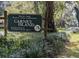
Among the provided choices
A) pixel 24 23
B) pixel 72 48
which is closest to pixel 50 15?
pixel 24 23

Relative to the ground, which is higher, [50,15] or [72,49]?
[50,15]

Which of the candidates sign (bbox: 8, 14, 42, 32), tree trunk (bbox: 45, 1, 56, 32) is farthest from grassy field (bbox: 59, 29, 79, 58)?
sign (bbox: 8, 14, 42, 32)

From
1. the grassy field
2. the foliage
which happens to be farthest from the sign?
the grassy field

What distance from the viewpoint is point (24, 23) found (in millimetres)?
1845

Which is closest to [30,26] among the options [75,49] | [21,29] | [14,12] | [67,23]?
[21,29]

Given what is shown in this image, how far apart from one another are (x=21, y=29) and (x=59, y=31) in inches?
14.3

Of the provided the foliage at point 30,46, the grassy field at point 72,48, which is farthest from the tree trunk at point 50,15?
the grassy field at point 72,48

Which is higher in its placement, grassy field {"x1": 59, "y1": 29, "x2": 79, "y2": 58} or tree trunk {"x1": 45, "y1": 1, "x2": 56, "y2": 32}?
tree trunk {"x1": 45, "y1": 1, "x2": 56, "y2": 32}

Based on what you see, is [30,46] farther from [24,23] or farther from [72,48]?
[72,48]

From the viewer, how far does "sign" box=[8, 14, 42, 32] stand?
1.84 metres

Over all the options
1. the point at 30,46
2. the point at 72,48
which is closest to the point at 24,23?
the point at 30,46

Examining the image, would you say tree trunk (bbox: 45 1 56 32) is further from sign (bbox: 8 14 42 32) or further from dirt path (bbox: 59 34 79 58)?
dirt path (bbox: 59 34 79 58)

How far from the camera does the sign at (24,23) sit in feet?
6.04

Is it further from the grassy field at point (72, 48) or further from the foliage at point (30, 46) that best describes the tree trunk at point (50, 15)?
the grassy field at point (72, 48)
